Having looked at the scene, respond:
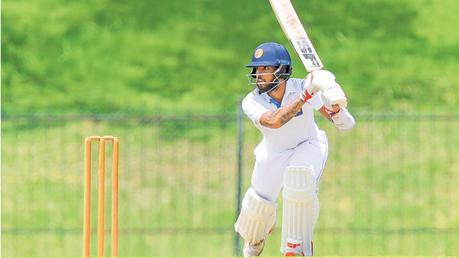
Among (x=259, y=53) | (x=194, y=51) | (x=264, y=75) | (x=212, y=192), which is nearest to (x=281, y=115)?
(x=264, y=75)

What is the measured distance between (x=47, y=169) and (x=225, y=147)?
2.54 meters

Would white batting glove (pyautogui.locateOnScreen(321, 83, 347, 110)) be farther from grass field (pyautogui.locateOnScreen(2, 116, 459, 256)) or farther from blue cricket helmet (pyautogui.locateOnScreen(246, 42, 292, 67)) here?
grass field (pyautogui.locateOnScreen(2, 116, 459, 256))

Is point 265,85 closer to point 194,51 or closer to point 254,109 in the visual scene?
point 254,109

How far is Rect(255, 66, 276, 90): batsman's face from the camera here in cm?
1050

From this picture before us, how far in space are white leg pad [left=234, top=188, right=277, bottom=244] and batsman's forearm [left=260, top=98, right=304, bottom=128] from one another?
0.83 metres

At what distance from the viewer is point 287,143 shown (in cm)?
1079

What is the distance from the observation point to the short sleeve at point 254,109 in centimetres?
1041

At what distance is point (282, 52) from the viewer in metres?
10.5

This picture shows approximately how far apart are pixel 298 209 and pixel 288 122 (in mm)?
1004

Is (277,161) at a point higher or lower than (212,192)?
higher

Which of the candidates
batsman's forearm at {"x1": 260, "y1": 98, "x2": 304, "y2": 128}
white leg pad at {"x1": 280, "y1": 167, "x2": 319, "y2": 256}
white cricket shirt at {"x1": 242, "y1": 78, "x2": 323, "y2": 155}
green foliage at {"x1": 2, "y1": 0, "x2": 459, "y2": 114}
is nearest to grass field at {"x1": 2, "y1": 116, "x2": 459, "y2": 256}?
green foliage at {"x1": 2, "y1": 0, "x2": 459, "y2": 114}

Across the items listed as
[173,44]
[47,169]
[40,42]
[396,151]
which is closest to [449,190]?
[396,151]

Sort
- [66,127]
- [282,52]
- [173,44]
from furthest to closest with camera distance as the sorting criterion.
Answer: [173,44] < [66,127] < [282,52]

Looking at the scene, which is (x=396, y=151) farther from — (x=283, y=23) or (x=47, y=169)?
(x=283, y=23)
